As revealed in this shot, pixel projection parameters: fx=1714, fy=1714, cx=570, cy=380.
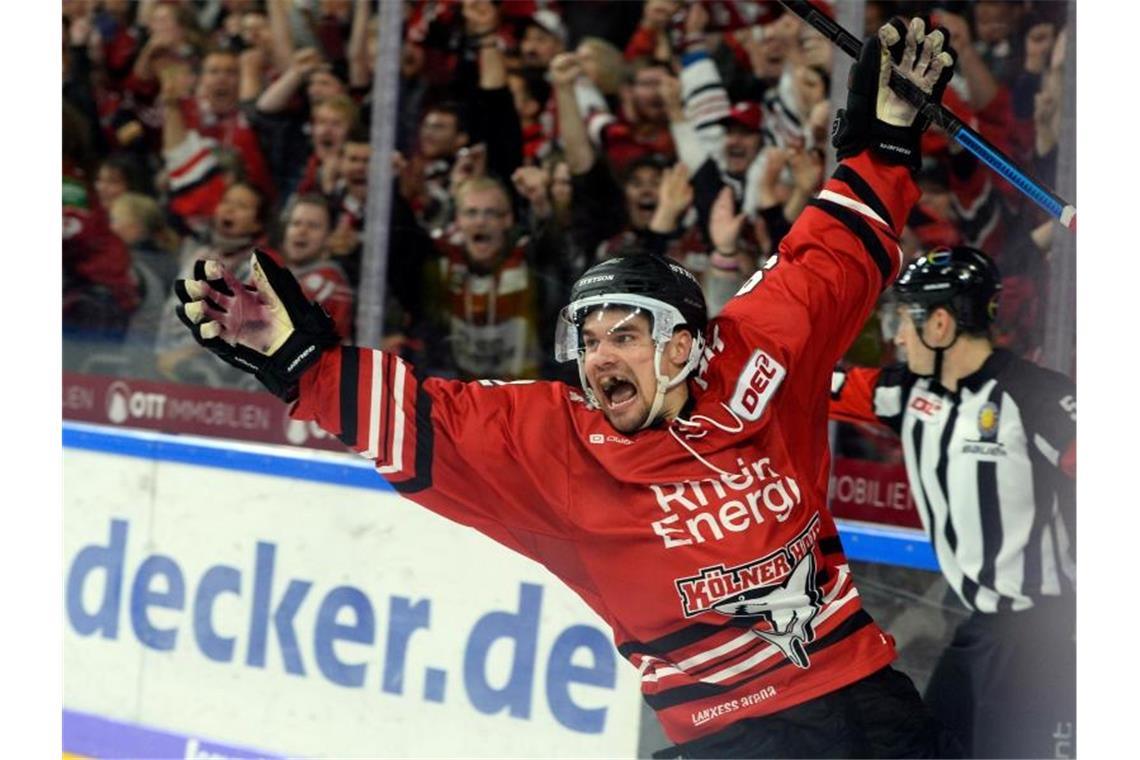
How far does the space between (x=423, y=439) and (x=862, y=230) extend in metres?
0.79

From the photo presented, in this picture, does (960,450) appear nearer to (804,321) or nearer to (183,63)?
(804,321)

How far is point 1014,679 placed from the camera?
143 inches

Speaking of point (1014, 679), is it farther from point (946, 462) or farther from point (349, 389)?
point (349, 389)

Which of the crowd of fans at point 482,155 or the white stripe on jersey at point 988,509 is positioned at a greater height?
the crowd of fans at point 482,155

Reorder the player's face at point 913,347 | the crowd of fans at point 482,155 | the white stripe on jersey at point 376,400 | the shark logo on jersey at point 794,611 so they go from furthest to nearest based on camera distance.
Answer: the crowd of fans at point 482,155
the player's face at point 913,347
the shark logo on jersey at point 794,611
the white stripe on jersey at point 376,400

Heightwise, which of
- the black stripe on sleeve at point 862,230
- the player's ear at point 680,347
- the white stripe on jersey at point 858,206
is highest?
the white stripe on jersey at point 858,206

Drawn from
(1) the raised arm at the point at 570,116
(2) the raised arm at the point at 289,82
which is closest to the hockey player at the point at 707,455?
(1) the raised arm at the point at 570,116

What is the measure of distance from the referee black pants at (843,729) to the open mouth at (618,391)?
0.58 meters

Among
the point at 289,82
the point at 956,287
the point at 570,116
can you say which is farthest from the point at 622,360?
the point at 289,82

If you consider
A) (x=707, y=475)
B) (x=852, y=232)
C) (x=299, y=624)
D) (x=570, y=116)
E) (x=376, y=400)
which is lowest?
(x=299, y=624)

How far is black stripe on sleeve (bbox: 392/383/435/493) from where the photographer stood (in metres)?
2.66

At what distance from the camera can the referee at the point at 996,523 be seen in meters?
3.58

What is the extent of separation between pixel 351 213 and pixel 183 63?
0.87 m

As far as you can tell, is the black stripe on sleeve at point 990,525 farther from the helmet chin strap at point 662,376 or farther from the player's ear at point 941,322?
the helmet chin strap at point 662,376
